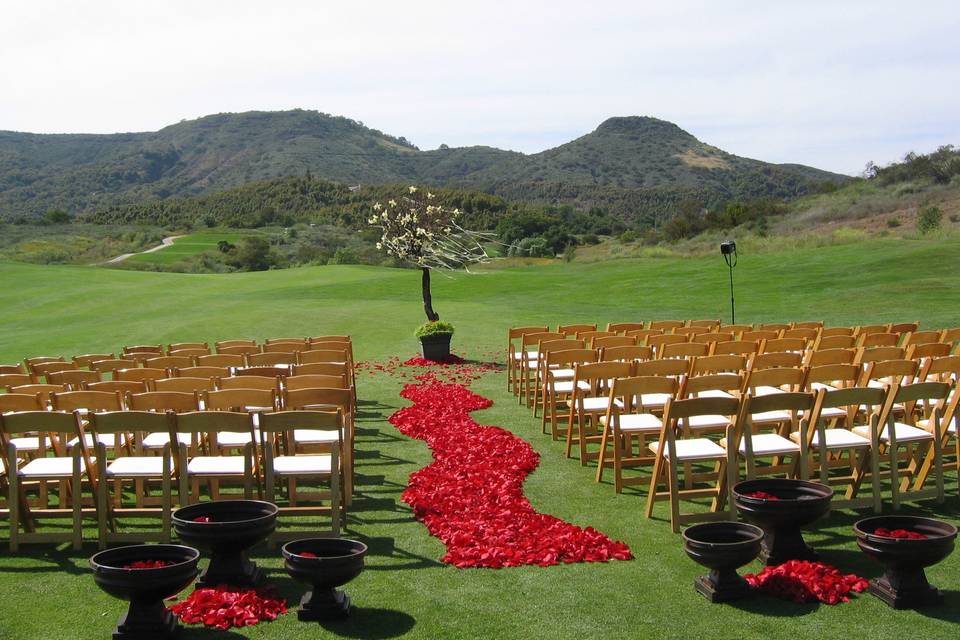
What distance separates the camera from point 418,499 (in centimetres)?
706

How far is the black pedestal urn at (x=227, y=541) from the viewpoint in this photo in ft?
16.5

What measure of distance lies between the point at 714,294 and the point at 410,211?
1575 cm

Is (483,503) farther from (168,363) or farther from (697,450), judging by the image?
(168,363)

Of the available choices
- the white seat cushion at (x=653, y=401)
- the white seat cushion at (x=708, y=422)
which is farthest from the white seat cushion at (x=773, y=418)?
the white seat cushion at (x=653, y=401)

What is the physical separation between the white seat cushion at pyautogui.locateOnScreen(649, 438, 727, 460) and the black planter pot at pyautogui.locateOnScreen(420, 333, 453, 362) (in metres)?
10.3

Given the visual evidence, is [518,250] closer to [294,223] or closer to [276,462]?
[294,223]

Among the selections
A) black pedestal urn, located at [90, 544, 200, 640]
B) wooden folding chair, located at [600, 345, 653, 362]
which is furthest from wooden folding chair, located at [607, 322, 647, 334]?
black pedestal urn, located at [90, 544, 200, 640]

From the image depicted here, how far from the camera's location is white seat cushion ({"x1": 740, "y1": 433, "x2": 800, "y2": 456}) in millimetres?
6477

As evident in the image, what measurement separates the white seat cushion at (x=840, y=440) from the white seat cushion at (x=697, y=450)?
737 mm

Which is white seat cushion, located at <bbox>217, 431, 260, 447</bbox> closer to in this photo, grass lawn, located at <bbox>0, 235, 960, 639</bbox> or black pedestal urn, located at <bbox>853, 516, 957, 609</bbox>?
grass lawn, located at <bbox>0, 235, 960, 639</bbox>

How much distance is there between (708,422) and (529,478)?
163cm

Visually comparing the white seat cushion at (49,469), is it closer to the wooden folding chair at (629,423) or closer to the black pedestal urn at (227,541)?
the black pedestal urn at (227,541)

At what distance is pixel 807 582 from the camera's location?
16.3ft

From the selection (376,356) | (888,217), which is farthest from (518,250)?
(376,356)
